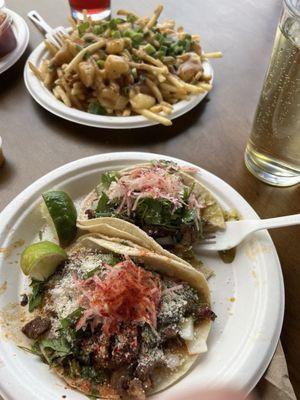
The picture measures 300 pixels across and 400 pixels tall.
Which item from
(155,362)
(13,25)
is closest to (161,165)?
(155,362)

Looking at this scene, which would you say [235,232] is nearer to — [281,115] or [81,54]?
[281,115]

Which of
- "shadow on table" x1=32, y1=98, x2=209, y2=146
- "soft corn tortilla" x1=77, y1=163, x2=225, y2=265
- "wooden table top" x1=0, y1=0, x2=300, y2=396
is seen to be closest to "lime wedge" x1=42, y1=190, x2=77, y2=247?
"soft corn tortilla" x1=77, y1=163, x2=225, y2=265

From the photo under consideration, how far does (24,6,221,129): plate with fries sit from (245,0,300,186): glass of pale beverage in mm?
478

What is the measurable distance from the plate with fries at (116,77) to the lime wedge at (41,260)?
83 cm

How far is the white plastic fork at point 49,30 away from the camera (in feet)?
7.89

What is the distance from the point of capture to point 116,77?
2162mm

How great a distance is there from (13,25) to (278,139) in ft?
6.20

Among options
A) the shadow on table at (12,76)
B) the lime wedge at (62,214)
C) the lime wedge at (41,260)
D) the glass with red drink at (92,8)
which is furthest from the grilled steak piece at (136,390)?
the glass with red drink at (92,8)

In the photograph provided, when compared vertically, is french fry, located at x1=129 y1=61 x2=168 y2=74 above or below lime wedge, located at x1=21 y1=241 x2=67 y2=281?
above

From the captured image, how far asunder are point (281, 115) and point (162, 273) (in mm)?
791

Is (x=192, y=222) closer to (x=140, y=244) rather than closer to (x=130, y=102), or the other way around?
(x=140, y=244)

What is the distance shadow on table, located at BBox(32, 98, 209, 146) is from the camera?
7.04 ft

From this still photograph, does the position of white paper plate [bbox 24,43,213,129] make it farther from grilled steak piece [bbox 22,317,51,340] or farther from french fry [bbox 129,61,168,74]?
grilled steak piece [bbox 22,317,51,340]

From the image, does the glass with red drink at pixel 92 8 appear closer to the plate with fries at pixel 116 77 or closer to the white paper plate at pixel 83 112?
the plate with fries at pixel 116 77
